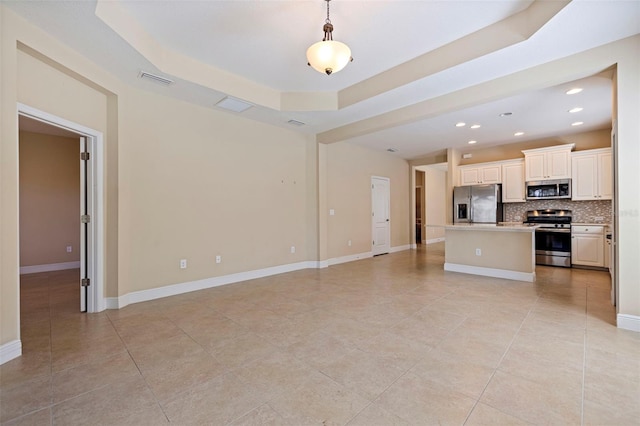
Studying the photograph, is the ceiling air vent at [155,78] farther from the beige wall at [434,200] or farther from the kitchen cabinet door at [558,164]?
the beige wall at [434,200]

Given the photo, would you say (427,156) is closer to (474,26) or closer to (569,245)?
(569,245)

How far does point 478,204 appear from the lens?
6738 mm

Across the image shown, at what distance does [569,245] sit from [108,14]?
783 centimetres

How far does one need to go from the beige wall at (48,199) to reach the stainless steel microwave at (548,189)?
10046mm

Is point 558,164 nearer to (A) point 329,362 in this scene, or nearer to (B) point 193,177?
(A) point 329,362

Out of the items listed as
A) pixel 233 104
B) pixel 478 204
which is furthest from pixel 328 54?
pixel 478 204

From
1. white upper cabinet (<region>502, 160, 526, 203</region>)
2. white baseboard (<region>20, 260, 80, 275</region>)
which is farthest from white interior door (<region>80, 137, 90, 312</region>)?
white upper cabinet (<region>502, 160, 526, 203</region>)

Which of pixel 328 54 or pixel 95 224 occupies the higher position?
pixel 328 54

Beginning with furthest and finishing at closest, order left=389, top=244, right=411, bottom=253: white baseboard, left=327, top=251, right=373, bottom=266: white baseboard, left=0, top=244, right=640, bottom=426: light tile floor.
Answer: left=389, top=244, right=411, bottom=253: white baseboard → left=327, top=251, right=373, bottom=266: white baseboard → left=0, top=244, right=640, bottom=426: light tile floor

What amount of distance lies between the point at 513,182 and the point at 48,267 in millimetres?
10318

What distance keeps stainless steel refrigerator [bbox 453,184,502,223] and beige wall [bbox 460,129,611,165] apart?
35.2 inches

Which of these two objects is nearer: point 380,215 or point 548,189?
point 548,189

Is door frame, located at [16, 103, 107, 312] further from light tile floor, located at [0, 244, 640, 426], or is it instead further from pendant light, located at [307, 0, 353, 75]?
pendant light, located at [307, 0, 353, 75]

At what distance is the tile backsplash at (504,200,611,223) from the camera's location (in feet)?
18.3
